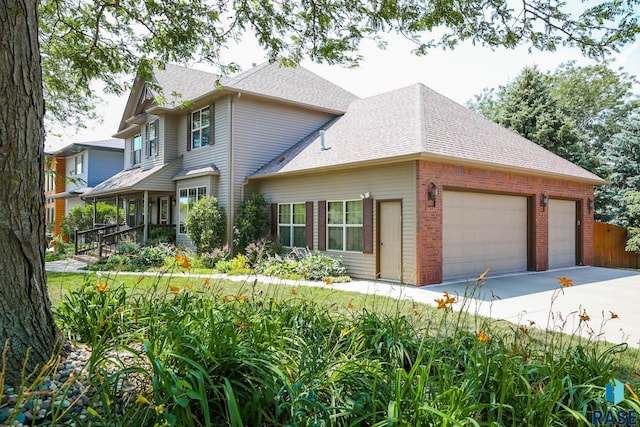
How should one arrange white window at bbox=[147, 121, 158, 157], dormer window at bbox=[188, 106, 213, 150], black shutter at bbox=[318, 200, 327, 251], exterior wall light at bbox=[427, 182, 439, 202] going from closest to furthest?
exterior wall light at bbox=[427, 182, 439, 202]
black shutter at bbox=[318, 200, 327, 251]
dormer window at bbox=[188, 106, 213, 150]
white window at bbox=[147, 121, 158, 157]

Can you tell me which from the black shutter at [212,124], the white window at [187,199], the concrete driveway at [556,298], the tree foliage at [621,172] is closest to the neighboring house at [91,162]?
the white window at [187,199]

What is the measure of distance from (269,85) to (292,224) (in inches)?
223

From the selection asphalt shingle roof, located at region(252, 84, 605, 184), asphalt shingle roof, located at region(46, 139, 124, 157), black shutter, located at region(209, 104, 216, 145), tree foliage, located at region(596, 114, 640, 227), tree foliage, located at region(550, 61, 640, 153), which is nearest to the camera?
asphalt shingle roof, located at region(252, 84, 605, 184)

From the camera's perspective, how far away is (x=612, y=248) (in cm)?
1770

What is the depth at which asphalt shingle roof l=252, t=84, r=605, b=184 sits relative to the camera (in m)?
11.2

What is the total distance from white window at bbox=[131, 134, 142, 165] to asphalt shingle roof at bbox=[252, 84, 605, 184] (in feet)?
28.8

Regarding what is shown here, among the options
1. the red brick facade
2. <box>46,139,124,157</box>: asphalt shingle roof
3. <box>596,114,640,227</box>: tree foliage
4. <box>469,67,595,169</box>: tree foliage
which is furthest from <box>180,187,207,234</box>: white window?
<box>596,114,640,227</box>: tree foliage

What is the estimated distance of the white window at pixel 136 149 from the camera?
20.4m

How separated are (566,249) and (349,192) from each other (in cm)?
904

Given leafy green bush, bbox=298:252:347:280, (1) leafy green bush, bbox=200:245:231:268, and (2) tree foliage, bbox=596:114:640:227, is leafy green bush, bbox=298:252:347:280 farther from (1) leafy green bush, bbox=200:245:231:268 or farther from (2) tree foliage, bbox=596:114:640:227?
(2) tree foliage, bbox=596:114:640:227

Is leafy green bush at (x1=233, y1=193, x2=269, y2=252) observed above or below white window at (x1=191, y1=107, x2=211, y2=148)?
below

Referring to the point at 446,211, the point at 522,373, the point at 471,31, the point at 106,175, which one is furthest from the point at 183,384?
the point at 106,175

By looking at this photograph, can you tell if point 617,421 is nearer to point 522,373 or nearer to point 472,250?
point 522,373

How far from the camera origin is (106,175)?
1065 inches
